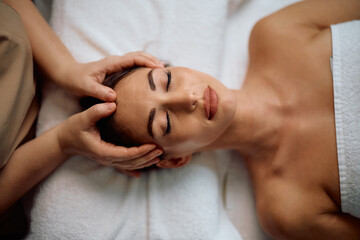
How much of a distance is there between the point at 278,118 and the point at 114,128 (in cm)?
79

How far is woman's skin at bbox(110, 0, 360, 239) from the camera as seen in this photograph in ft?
3.18

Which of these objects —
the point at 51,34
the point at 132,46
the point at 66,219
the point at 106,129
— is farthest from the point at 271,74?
the point at 66,219

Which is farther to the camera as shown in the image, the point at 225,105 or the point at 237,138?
the point at 237,138

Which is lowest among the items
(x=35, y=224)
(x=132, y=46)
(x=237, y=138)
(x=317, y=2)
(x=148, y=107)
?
(x=35, y=224)

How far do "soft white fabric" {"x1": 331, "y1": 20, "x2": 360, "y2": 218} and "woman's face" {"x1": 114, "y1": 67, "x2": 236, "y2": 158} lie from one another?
490mm

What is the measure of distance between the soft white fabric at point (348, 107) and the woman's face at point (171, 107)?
0.49 metres

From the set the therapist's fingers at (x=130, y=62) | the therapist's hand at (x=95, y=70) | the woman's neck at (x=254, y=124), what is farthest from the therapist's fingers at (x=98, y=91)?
the woman's neck at (x=254, y=124)

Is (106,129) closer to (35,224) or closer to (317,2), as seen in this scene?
(35,224)

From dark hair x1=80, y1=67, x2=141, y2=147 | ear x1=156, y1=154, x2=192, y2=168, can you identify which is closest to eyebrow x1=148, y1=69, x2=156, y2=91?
dark hair x1=80, y1=67, x2=141, y2=147

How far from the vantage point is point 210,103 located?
970 millimetres

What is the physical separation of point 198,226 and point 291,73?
2.81 feet

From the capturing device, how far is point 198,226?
1172mm

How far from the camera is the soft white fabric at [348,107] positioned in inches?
41.3

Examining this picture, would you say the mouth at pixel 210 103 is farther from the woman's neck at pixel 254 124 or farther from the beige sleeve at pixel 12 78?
the beige sleeve at pixel 12 78
